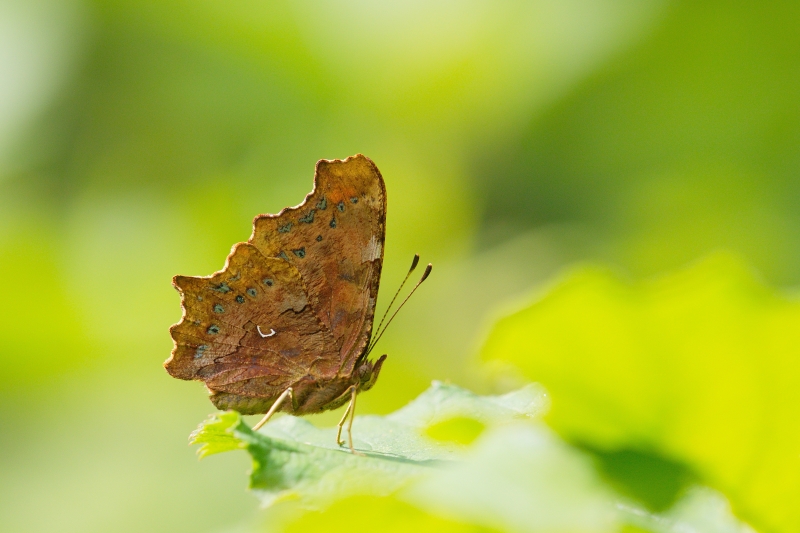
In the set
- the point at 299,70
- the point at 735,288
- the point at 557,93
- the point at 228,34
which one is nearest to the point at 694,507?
the point at 735,288

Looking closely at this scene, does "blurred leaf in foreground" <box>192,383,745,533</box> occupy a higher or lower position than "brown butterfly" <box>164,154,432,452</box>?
lower

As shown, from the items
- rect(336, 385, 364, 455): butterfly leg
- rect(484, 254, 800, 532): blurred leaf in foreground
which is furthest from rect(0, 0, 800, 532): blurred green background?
rect(484, 254, 800, 532): blurred leaf in foreground

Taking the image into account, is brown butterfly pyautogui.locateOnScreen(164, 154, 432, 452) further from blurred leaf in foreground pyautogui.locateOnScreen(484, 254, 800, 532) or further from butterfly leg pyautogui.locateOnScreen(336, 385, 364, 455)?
blurred leaf in foreground pyautogui.locateOnScreen(484, 254, 800, 532)

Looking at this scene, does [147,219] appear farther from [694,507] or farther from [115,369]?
[694,507]

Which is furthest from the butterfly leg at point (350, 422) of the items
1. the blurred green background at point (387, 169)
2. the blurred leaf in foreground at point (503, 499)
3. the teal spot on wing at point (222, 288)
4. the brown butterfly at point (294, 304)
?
the blurred green background at point (387, 169)

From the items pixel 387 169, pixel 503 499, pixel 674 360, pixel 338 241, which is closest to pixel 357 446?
pixel 338 241

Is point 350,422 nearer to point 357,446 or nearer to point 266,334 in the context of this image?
point 357,446

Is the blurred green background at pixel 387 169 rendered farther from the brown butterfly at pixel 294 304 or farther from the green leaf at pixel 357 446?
the green leaf at pixel 357 446
